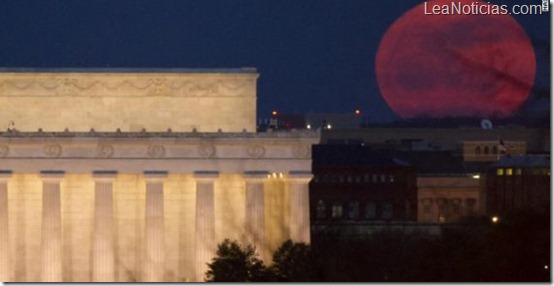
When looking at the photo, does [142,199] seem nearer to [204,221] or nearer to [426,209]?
[204,221]

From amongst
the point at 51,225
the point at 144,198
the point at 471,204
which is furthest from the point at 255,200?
the point at 471,204

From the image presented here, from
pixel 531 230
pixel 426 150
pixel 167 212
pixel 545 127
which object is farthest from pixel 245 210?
pixel 426 150

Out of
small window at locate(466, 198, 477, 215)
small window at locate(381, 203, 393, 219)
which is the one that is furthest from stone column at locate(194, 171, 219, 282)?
small window at locate(466, 198, 477, 215)

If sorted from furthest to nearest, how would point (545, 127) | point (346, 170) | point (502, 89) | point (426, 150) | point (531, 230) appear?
point (426, 150) < point (346, 170) < point (531, 230) < point (545, 127) < point (502, 89)

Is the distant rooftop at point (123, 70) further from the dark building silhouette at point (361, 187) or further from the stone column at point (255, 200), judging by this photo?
the dark building silhouette at point (361, 187)

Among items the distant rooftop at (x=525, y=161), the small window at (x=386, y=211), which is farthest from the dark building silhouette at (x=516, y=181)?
the small window at (x=386, y=211)

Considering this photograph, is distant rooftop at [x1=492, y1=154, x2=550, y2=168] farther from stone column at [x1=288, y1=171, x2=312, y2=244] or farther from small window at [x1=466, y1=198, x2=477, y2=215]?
stone column at [x1=288, y1=171, x2=312, y2=244]

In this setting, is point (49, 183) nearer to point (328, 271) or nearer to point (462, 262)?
point (328, 271)
